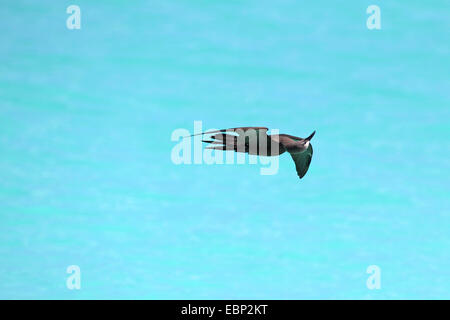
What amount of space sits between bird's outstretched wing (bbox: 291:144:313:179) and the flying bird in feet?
5.73

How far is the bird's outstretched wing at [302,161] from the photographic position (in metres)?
34.2

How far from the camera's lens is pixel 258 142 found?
94.4 feet

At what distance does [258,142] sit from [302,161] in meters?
6.65

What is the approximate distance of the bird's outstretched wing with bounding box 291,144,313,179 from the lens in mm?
34250

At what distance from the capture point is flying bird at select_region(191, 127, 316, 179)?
91.2 ft

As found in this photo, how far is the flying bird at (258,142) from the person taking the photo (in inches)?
1095

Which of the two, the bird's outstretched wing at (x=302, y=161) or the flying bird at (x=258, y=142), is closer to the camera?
the flying bird at (x=258, y=142)

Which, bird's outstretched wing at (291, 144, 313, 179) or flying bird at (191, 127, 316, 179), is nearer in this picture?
flying bird at (191, 127, 316, 179)

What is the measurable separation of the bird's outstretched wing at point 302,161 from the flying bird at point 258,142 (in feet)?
5.73
